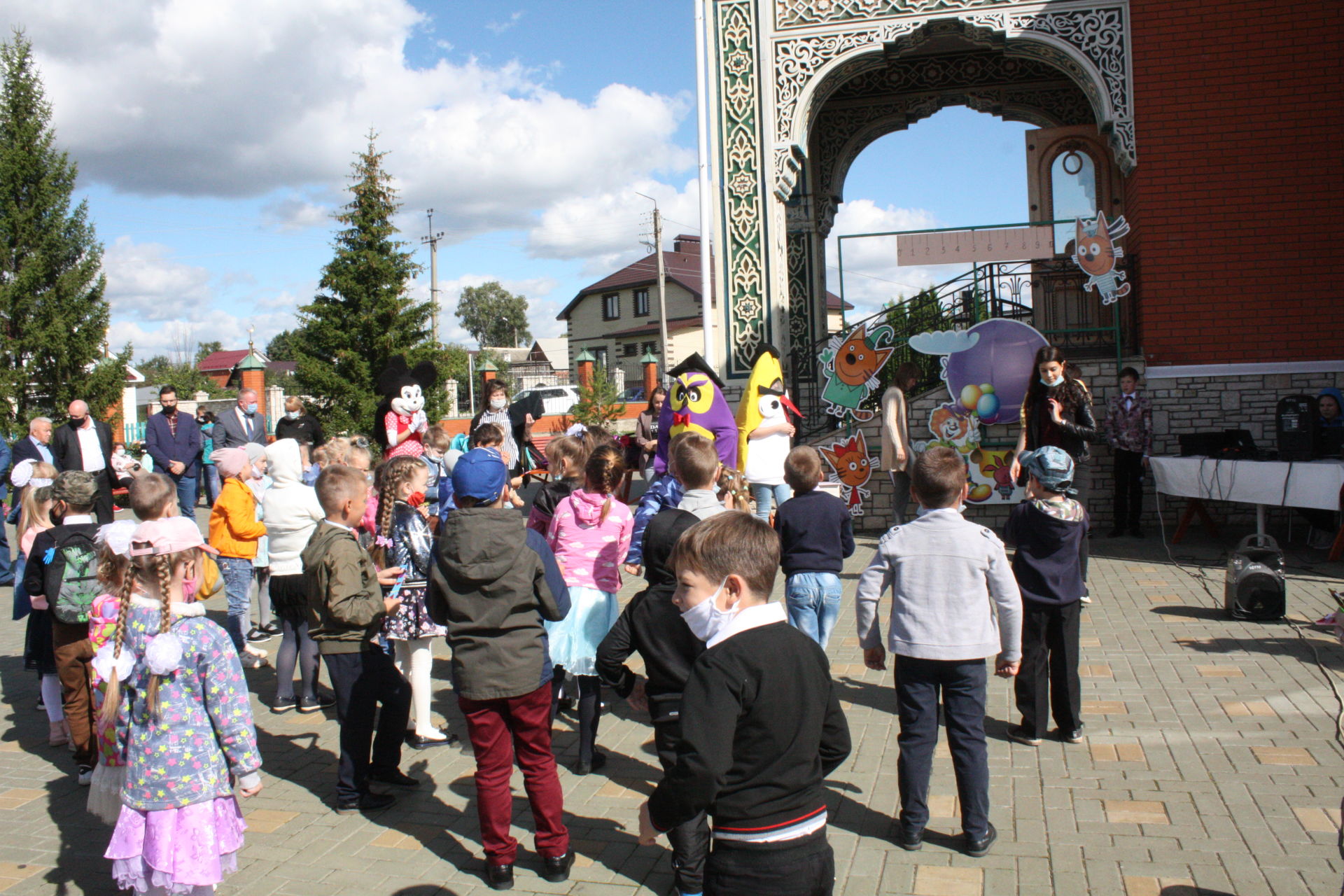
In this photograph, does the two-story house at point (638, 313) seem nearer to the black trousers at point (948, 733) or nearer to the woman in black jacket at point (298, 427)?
the woman in black jacket at point (298, 427)

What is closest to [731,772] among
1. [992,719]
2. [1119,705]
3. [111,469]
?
[992,719]

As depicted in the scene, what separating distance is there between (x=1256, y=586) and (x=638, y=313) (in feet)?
162

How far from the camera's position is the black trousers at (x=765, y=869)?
7.64ft

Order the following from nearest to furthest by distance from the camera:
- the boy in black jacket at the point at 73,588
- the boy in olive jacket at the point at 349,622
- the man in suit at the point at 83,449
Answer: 1. the boy in olive jacket at the point at 349,622
2. the boy in black jacket at the point at 73,588
3. the man in suit at the point at 83,449

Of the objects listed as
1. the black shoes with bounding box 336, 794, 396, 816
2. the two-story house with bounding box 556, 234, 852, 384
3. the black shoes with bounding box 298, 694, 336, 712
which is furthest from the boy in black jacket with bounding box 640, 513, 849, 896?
the two-story house with bounding box 556, 234, 852, 384

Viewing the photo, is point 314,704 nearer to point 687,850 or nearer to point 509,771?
point 509,771

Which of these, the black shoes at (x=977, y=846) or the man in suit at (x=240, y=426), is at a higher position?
the man in suit at (x=240, y=426)

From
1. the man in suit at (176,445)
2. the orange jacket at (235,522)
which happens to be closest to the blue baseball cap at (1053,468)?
the orange jacket at (235,522)

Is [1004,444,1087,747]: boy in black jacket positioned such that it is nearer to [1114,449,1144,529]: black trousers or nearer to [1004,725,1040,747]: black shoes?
[1004,725,1040,747]: black shoes

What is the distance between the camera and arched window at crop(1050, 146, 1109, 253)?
13.1m

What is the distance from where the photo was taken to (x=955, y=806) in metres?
4.26

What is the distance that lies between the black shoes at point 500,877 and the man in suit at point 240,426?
30.6ft

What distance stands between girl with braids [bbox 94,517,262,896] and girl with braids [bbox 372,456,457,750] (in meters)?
1.39

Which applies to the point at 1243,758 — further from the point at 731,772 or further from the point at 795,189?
the point at 795,189
